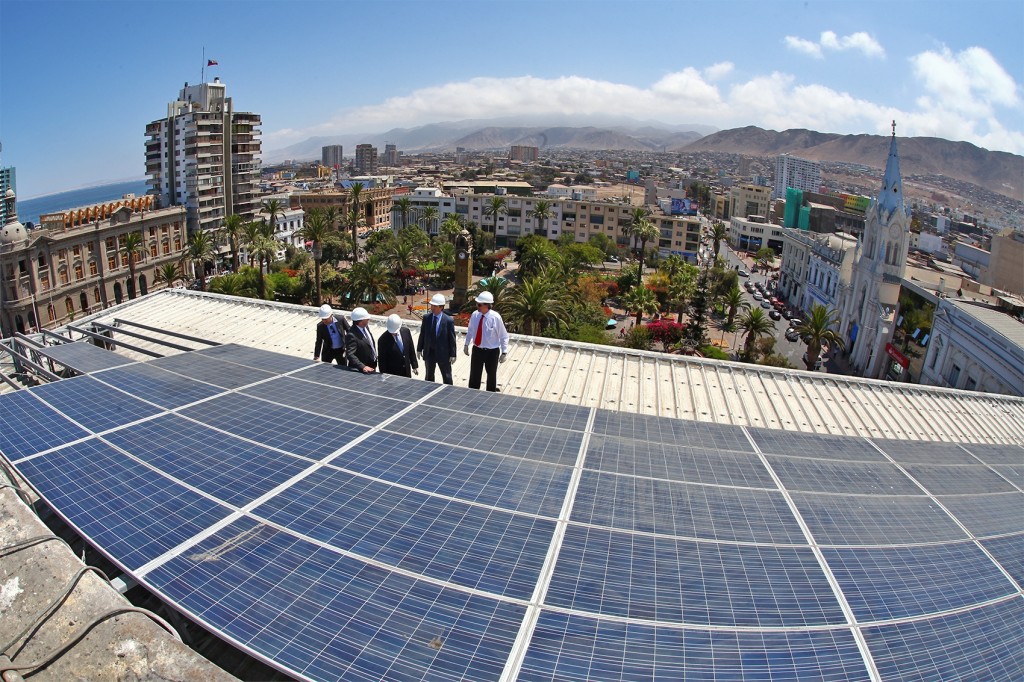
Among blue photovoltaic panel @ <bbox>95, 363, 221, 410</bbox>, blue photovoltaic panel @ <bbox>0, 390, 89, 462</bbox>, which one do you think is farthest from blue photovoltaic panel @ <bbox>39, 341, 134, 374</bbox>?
blue photovoltaic panel @ <bbox>0, 390, 89, 462</bbox>

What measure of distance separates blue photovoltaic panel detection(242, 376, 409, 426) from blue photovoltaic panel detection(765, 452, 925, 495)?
5.68m

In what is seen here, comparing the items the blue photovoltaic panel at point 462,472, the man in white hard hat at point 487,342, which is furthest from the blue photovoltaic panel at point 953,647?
the man in white hard hat at point 487,342

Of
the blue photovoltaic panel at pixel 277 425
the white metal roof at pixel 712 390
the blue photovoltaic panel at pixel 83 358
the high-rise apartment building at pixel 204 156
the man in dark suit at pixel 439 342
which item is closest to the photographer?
the blue photovoltaic panel at pixel 277 425

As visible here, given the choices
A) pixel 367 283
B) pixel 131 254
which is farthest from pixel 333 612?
pixel 131 254

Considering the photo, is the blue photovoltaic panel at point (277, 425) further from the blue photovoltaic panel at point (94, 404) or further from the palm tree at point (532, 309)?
the palm tree at point (532, 309)

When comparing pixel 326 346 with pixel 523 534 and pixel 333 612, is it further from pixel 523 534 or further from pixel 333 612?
pixel 333 612

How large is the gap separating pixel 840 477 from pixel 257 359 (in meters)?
10.6

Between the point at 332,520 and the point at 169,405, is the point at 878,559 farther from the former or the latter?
the point at 169,405

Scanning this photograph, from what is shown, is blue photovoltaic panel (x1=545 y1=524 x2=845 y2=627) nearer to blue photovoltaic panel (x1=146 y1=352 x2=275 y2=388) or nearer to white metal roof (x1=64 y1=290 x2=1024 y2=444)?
blue photovoltaic panel (x1=146 y1=352 x2=275 y2=388)

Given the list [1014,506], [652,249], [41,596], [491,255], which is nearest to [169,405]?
[41,596]

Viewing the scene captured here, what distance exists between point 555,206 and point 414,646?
106 meters

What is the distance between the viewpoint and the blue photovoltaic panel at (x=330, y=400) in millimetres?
8867

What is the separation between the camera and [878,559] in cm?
639

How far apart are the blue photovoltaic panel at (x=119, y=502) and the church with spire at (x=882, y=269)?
1980 inches
